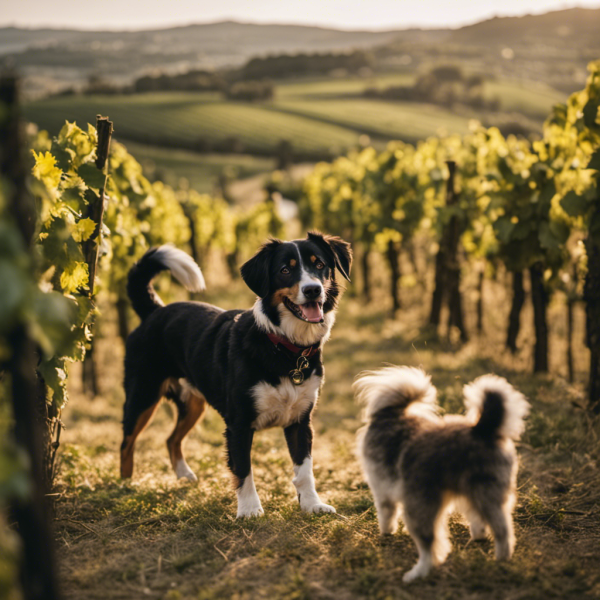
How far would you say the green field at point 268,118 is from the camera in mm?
69688

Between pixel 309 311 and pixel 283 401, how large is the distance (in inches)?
28.8

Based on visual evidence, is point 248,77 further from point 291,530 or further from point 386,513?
point 386,513

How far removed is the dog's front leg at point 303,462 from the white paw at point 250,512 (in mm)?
353

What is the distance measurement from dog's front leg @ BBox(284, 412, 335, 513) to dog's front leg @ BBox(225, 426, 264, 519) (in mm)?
350

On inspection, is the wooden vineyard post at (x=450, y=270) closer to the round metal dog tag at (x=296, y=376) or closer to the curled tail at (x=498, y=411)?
the round metal dog tag at (x=296, y=376)

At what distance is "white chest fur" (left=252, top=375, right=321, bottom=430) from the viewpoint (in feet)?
15.1

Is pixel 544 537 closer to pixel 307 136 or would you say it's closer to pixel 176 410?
pixel 176 410

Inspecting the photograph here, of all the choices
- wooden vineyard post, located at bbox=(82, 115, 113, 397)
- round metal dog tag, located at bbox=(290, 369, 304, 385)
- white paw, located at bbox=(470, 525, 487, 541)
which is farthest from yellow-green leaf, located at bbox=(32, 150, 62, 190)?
white paw, located at bbox=(470, 525, 487, 541)

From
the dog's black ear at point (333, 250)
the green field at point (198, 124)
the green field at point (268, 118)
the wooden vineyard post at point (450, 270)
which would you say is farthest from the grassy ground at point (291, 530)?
the green field at point (198, 124)

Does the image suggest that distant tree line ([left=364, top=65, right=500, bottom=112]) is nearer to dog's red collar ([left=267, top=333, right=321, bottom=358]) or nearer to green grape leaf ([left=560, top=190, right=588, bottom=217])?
green grape leaf ([left=560, top=190, right=588, bottom=217])

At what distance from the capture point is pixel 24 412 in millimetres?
2293

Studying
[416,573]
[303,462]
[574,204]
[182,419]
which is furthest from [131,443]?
[574,204]

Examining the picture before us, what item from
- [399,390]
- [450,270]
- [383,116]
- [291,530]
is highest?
[383,116]

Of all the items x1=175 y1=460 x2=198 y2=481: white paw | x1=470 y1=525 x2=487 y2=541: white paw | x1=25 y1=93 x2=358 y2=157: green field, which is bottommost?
x1=175 y1=460 x2=198 y2=481: white paw
